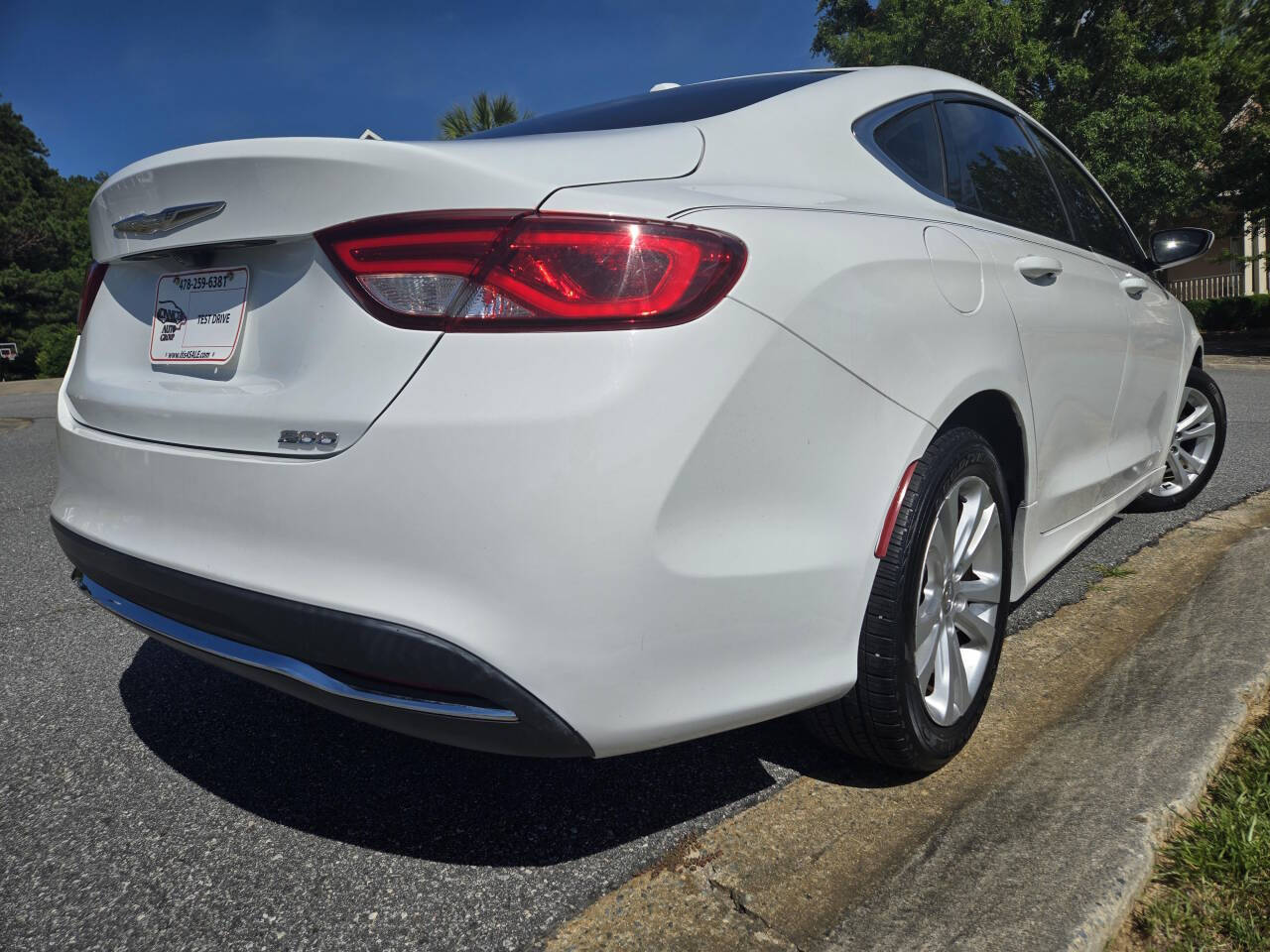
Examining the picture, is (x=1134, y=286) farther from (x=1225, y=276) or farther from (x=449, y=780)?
(x=1225, y=276)

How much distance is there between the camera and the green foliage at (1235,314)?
22.3 m

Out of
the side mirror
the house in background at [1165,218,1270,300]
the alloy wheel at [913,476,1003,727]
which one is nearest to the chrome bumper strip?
the alloy wheel at [913,476,1003,727]

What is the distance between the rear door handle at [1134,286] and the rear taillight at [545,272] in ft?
7.36

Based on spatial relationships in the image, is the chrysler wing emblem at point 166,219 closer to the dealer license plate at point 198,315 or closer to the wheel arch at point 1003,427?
the dealer license plate at point 198,315

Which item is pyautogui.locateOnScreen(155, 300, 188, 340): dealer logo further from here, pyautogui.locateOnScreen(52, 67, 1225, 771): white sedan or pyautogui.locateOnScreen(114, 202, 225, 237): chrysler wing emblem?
pyautogui.locateOnScreen(114, 202, 225, 237): chrysler wing emblem

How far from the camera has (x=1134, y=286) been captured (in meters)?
3.17

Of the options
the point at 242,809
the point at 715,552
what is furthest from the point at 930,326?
the point at 242,809

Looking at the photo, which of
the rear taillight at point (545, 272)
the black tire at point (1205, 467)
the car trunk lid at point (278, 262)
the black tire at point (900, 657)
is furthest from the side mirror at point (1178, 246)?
the rear taillight at point (545, 272)

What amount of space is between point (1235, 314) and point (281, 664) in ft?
87.3

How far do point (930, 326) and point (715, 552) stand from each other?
0.71m

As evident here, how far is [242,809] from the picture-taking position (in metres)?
1.94

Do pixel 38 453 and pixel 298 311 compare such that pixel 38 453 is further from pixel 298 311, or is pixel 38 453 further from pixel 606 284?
pixel 606 284

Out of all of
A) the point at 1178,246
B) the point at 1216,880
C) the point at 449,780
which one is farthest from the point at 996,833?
the point at 1178,246

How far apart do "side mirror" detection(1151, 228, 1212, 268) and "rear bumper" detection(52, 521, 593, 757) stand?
3404 millimetres
